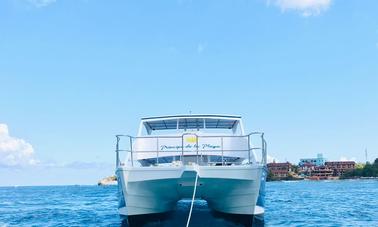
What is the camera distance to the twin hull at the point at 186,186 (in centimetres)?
1277

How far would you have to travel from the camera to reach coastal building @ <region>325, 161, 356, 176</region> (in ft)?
502

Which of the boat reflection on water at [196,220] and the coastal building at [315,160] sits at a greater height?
the coastal building at [315,160]

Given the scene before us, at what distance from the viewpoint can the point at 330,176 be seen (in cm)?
15050

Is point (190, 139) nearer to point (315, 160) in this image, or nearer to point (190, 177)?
point (190, 177)

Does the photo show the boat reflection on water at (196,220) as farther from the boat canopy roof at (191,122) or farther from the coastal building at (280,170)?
the coastal building at (280,170)

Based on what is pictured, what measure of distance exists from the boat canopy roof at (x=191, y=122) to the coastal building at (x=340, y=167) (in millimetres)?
143272

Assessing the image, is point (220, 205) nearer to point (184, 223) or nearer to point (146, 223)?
point (184, 223)

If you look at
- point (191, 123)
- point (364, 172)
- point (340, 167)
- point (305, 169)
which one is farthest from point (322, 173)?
point (191, 123)

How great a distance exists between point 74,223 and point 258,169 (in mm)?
9296

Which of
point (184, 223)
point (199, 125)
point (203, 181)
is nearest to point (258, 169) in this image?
point (203, 181)

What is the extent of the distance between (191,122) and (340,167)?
147 metres

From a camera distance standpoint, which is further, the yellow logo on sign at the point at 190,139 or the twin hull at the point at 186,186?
the yellow logo on sign at the point at 190,139

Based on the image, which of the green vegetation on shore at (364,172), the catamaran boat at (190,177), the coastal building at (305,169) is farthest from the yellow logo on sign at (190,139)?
the coastal building at (305,169)

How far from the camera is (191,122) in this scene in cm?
1844
